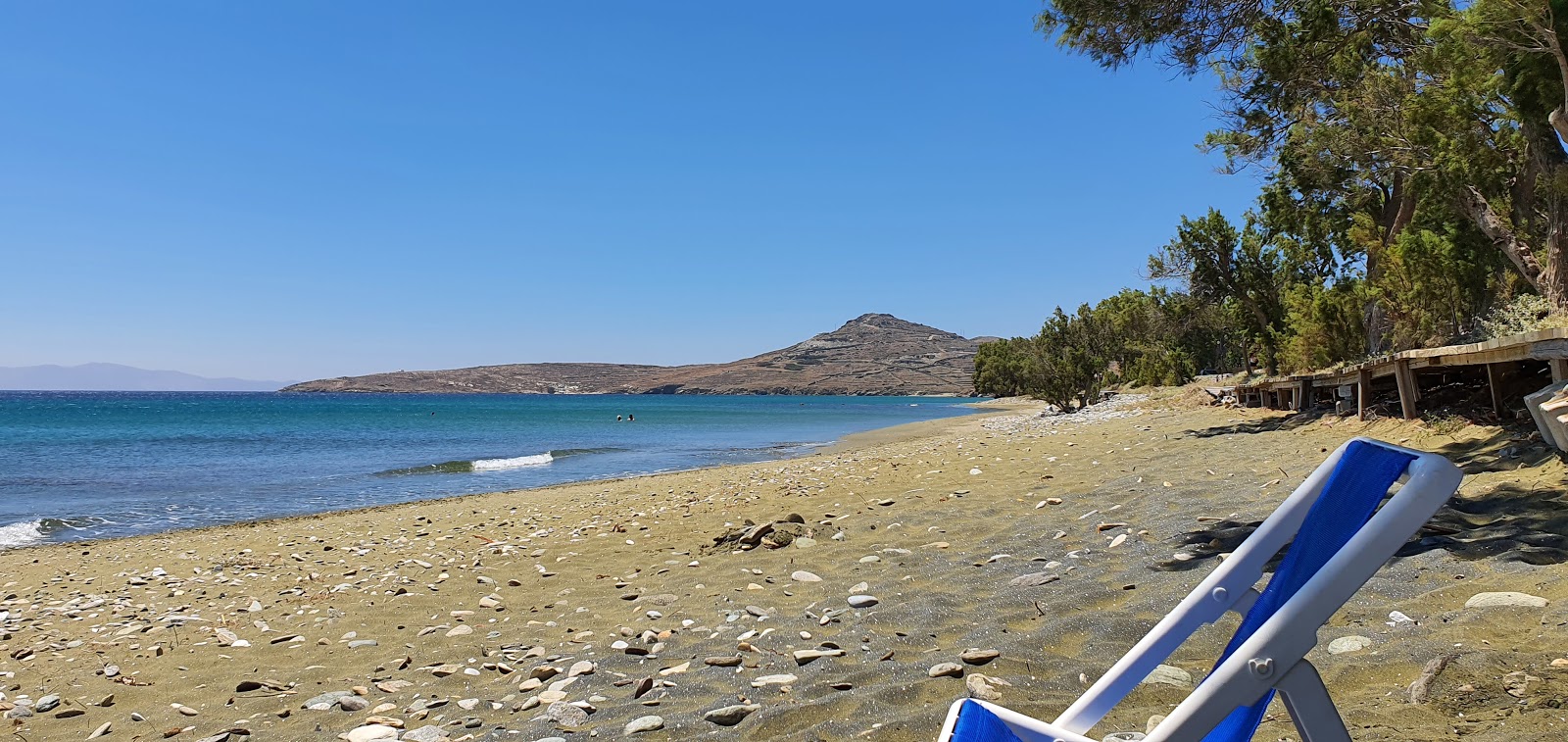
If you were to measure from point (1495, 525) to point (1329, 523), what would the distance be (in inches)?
183

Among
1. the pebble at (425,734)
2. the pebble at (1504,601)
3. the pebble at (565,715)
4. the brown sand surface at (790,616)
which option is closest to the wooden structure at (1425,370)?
the brown sand surface at (790,616)

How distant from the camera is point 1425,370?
10.5 m

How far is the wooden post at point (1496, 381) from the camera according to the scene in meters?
8.55

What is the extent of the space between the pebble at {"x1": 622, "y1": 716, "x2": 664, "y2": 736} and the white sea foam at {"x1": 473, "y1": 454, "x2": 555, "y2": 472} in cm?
2195

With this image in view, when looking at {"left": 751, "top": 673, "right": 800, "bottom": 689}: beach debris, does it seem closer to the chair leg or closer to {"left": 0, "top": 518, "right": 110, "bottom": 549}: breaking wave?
the chair leg

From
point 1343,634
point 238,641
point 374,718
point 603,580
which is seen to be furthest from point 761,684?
point 238,641

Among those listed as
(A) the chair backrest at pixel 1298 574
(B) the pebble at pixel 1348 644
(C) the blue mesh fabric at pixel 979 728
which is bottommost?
(B) the pebble at pixel 1348 644

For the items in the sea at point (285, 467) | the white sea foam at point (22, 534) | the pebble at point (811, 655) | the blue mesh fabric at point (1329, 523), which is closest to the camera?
the blue mesh fabric at point (1329, 523)

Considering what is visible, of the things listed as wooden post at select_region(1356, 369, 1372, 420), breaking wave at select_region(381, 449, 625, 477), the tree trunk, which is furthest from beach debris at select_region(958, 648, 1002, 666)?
breaking wave at select_region(381, 449, 625, 477)

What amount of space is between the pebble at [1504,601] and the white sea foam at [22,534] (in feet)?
57.2

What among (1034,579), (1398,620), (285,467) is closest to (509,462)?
(285,467)

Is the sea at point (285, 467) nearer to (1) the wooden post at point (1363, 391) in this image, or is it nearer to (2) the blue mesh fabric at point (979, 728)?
(1) the wooden post at point (1363, 391)

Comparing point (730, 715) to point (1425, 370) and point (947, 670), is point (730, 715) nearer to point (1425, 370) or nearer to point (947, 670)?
point (947, 670)

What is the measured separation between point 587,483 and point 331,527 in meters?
6.49
